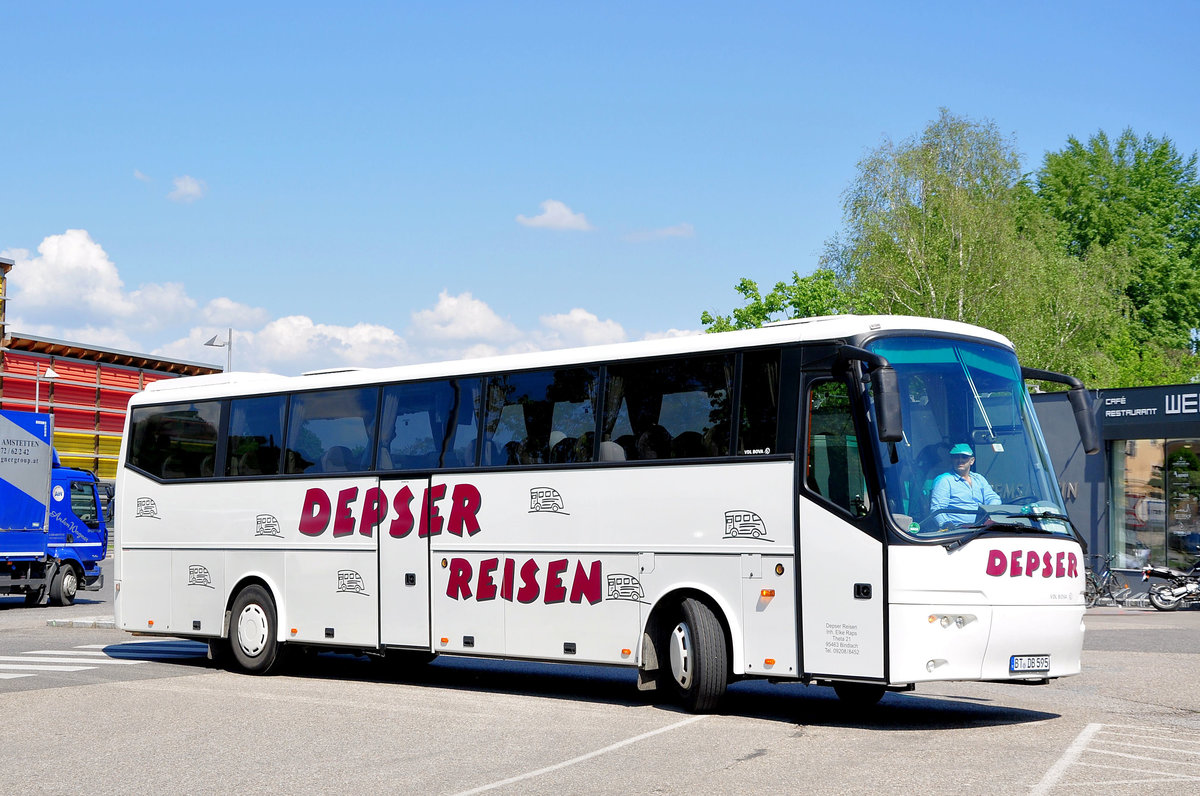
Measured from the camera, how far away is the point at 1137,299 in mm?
61406

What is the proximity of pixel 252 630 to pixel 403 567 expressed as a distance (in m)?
2.65

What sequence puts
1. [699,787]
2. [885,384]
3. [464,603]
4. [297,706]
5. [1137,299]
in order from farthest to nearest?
[1137,299] < [464,603] < [297,706] < [885,384] < [699,787]

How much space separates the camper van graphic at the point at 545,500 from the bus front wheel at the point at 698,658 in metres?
1.69

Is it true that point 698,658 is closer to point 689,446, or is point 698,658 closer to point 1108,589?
point 689,446

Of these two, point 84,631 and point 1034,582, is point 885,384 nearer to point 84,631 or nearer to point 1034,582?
point 1034,582

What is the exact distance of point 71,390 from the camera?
124ft

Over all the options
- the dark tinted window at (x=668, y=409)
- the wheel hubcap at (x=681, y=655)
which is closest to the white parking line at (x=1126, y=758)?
the wheel hubcap at (x=681, y=655)

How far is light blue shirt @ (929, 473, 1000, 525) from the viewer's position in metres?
10.4

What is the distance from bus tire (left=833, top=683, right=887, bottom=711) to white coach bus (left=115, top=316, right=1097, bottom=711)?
28 mm

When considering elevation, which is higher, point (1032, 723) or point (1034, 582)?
point (1034, 582)

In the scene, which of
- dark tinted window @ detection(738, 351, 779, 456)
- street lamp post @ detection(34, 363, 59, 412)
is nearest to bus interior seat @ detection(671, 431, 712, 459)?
dark tinted window @ detection(738, 351, 779, 456)

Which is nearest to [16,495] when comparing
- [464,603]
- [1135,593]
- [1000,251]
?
[464,603]

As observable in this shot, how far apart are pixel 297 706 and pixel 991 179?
4412cm

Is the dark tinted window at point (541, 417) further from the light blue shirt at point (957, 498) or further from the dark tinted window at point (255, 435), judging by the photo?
the light blue shirt at point (957, 498)
